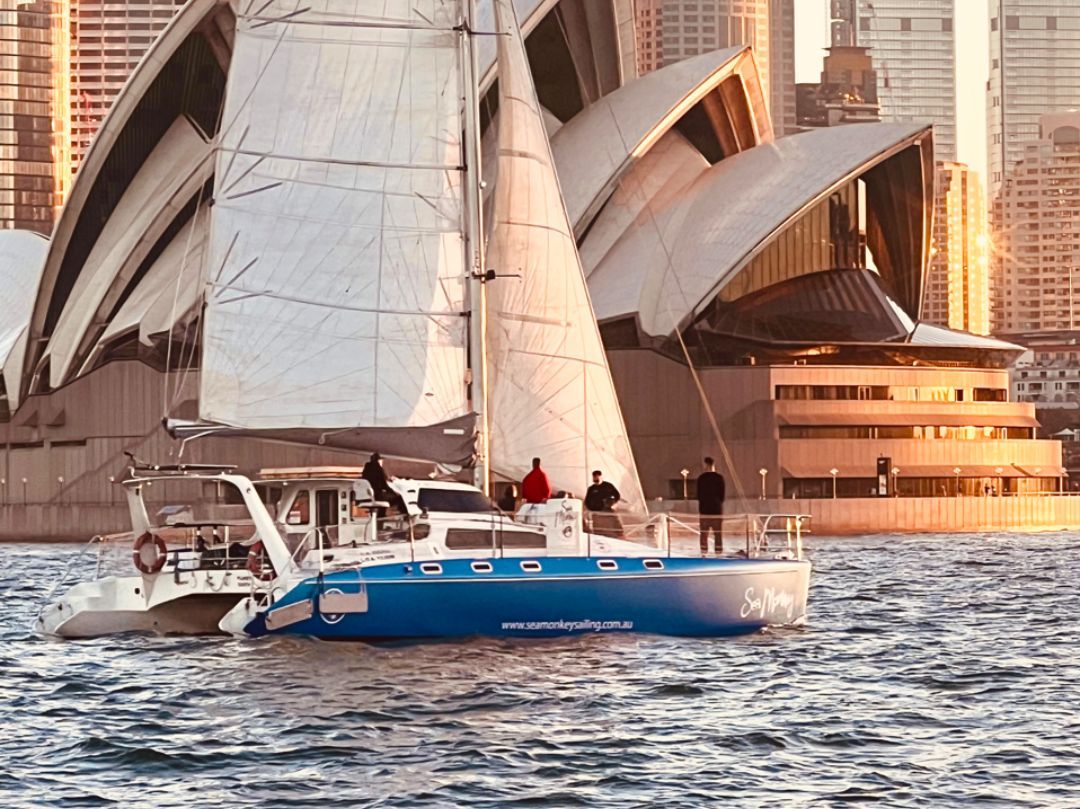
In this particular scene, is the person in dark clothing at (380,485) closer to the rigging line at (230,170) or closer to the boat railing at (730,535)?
the boat railing at (730,535)

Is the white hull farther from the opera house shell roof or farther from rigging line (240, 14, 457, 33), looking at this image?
the opera house shell roof

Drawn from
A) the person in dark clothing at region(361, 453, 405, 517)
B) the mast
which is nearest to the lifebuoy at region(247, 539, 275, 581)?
the person in dark clothing at region(361, 453, 405, 517)

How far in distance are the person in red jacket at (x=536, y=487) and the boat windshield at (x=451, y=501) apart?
72 cm

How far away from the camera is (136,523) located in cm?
2772

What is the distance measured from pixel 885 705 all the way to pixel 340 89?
12.1 meters

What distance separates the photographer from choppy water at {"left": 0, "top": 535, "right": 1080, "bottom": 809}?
17.1m

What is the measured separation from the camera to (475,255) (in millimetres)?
29062

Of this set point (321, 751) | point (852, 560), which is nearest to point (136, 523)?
point (321, 751)

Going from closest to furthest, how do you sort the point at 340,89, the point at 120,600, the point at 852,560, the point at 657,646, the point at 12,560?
1. the point at 657,646
2. the point at 120,600
3. the point at 340,89
4. the point at 852,560
5. the point at 12,560

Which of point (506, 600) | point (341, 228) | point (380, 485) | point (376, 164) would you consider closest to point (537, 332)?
point (341, 228)

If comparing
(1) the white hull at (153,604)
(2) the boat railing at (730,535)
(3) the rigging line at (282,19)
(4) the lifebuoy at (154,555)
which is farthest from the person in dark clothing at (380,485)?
(3) the rigging line at (282,19)

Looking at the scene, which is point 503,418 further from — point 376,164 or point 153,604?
point 153,604

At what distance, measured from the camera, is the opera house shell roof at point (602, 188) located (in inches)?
2908

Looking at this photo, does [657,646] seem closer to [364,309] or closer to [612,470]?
[612,470]
